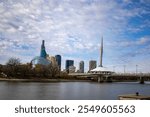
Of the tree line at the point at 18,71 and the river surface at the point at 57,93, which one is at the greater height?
the tree line at the point at 18,71

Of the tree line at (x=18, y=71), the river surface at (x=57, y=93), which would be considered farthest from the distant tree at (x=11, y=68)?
the river surface at (x=57, y=93)

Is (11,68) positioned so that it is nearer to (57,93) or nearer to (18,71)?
(18,71)

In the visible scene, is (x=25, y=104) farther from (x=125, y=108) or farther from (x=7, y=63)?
(x=7, y=63)

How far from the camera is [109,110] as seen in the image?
11.1 meters

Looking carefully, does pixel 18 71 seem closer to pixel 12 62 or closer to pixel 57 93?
pixel 12 62

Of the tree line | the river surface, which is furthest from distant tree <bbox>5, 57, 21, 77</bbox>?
the river surface

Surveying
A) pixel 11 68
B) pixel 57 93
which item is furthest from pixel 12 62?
pixel 57 93

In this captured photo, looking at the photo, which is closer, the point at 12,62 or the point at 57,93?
the point at 57,93

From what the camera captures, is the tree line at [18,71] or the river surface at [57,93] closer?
the river surface at [57,93]

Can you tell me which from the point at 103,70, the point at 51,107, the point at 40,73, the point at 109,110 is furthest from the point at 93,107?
the point at 103,70

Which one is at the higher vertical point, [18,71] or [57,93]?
[18,71]

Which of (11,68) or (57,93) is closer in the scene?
(57,93)

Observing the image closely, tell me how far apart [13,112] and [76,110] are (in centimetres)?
238

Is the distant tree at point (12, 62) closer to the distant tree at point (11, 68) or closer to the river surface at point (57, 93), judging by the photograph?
the distant tree at point (11, 68)
